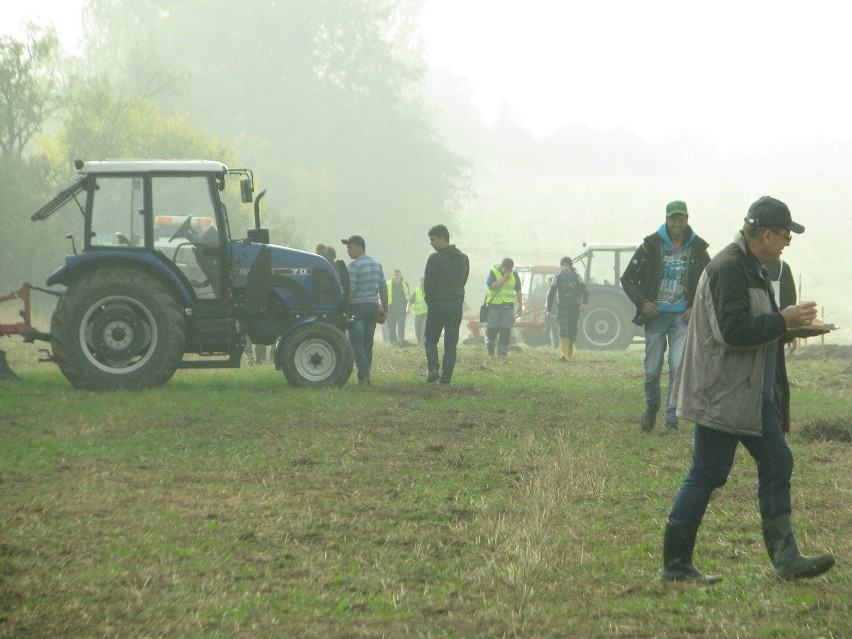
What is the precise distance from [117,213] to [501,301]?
926 centimetres

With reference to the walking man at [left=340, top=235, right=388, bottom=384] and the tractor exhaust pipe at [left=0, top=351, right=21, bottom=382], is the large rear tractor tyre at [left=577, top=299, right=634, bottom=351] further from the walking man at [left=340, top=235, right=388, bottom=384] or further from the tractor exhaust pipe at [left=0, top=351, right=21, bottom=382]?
the tractor exhaust pipe at [left=0, top=351, right=21, bottom=382]

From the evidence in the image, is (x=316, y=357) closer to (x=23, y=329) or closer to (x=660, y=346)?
(x=23, y=329)

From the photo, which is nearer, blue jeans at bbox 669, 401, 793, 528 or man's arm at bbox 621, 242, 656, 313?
blue jeans at bbox 669, 401, 793, 528

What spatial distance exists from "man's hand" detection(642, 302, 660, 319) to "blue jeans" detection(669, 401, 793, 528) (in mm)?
4904

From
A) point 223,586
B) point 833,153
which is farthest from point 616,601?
point 833,153

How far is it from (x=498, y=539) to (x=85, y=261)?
924 centimetres

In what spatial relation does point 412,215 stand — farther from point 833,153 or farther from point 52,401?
point 833,153

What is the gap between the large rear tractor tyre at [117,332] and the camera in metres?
14.1

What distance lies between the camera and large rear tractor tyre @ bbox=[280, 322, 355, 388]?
14.9m

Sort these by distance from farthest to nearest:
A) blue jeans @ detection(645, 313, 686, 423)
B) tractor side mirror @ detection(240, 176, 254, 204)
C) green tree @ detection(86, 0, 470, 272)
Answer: green tree @ detection(86, 0, 470, 272), tractor side mirror @ detection(240, 176, 254, 204), blue jeans @ detection(645, 313, 686, 423)

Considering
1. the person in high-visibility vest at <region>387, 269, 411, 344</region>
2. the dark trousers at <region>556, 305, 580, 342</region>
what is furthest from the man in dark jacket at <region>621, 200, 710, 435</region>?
the person in high-visibility vest at <region>387, 269, 411, 344</region>

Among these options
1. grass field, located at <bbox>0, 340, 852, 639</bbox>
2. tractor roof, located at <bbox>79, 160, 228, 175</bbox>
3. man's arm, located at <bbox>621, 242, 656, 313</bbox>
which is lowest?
grass field, located at <bbox>0, 340, 852, 639</bbox>

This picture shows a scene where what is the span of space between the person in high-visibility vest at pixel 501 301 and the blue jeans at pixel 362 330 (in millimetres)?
6516

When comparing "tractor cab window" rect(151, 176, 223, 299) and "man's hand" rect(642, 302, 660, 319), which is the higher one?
"tractor cab window" rect(151, 176, 223, 299)
